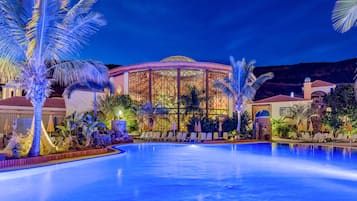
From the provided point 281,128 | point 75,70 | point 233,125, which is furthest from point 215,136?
point 75,70

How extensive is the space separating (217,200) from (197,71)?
891 inches

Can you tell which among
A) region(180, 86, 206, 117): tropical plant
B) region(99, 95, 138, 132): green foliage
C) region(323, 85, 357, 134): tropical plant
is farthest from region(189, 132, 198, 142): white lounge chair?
region(323, 85, 357, 134): tropical plant

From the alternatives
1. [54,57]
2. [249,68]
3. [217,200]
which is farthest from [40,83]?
[249,68]

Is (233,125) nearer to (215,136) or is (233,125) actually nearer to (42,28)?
(215,136)

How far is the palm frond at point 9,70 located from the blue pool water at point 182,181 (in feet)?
11.2

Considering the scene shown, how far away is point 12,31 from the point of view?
9.96 metres

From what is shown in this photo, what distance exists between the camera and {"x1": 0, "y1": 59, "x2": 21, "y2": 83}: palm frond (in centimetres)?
1065

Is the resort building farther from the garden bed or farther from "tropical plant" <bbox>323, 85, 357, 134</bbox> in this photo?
the garden bed

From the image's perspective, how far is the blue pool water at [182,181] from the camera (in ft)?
23.1

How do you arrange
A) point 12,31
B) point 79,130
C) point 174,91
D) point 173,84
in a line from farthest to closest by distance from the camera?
point 173,84, point 174,91, point 79,130, point 12,31

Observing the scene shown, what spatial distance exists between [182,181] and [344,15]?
5572 millimetres

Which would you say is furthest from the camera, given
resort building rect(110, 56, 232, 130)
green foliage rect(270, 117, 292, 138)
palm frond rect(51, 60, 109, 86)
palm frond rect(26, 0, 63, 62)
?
resort building rect(110, 56, 232, 130)

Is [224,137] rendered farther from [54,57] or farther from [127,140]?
Result: [54,57]

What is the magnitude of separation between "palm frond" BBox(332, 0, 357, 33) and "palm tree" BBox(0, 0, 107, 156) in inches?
274
